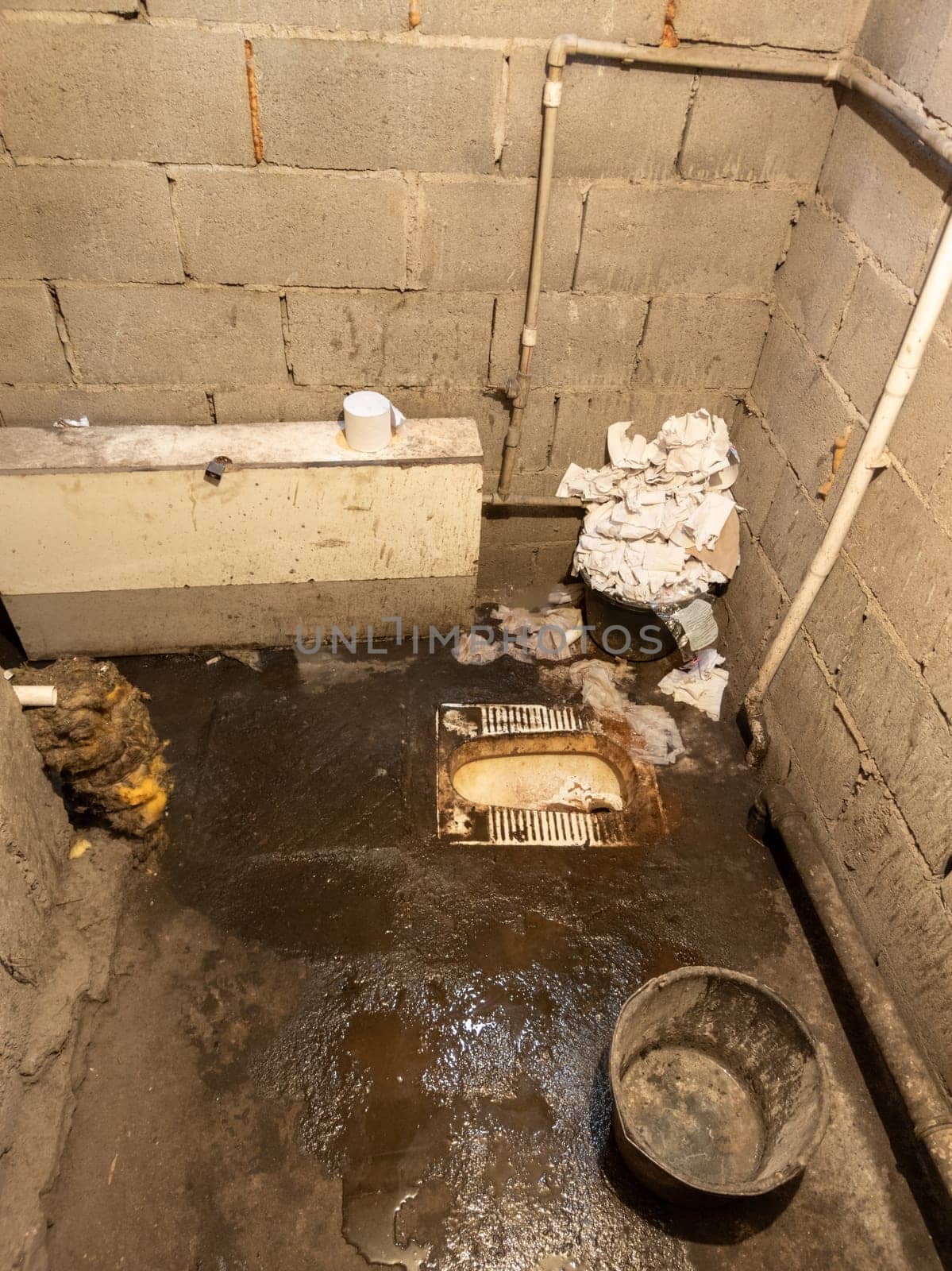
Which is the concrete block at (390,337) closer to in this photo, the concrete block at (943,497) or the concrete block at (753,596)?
the concrete block at (753,596)

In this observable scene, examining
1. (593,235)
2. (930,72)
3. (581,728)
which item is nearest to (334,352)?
(593,235)

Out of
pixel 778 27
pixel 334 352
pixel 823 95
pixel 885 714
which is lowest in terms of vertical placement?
pixel 885 714

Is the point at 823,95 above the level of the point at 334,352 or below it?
above

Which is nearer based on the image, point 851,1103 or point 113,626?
point 851,1103

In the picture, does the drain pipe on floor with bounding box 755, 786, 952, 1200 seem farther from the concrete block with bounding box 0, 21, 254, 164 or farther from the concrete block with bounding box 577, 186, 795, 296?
the concrete block with bounding box 0, 21, 254, 164

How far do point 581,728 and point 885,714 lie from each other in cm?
125

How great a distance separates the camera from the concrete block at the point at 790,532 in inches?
136

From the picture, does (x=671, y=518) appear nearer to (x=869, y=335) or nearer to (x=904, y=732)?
(x=869, y=335)

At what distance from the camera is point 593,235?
3.54 metres

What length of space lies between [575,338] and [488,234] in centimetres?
59

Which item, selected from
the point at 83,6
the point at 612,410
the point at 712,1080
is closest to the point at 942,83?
the point at 612,410

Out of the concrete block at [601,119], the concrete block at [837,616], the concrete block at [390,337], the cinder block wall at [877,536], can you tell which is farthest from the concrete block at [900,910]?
the concrete block at [601,119]

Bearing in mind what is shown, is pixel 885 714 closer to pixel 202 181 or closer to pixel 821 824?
pixel 821 824

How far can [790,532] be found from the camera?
3.63 meters
